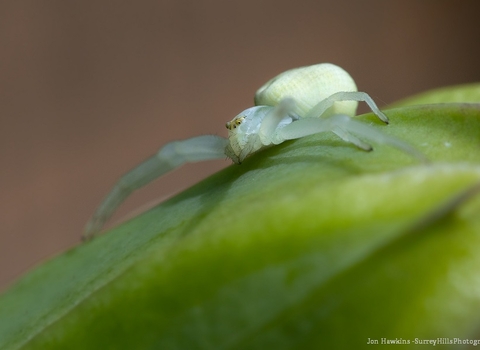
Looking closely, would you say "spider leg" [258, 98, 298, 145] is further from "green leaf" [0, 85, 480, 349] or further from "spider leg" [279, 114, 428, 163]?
"green leaf" [0, 85, 480, 349]

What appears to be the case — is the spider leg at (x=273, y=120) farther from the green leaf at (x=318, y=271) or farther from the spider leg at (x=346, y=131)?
the green leaf at (x=318, y=271)

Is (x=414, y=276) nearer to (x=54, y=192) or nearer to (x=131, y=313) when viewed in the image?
(x=131, y=313)

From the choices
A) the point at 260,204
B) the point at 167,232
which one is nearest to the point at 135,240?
the point at 167,232

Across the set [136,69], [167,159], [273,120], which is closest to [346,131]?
[273,120]

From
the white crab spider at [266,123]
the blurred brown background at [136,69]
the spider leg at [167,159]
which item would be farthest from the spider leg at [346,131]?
the blurred brown background at [136,69]

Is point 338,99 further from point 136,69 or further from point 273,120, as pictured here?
point 136,69

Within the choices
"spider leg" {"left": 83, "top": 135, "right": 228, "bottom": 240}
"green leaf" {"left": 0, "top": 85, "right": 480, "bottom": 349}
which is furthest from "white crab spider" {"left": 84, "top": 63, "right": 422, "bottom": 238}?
"green leaf" {"left": 0, "top": 85, "right": 480, "bottom": 349}
